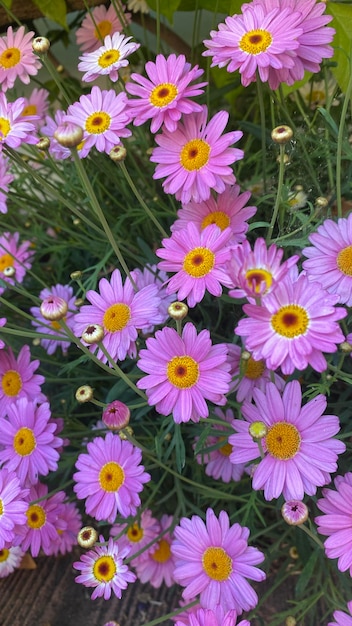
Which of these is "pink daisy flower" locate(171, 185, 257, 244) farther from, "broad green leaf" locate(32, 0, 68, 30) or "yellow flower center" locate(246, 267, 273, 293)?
"broad green leaf" locate(32, 0, 68, 30)

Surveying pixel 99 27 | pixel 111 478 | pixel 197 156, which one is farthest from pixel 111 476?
pixel 99 27

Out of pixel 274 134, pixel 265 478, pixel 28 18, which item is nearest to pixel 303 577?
pixel 265 478

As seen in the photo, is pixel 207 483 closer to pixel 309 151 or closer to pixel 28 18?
pixel 309 151

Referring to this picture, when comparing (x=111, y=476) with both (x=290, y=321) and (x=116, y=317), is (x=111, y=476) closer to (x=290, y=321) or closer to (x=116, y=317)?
(x=116, y=317)

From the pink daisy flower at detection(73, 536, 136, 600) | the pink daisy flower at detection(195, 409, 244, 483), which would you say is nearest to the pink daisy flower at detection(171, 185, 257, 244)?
the pink daisy flower at detection(195, 409, 244, 483)

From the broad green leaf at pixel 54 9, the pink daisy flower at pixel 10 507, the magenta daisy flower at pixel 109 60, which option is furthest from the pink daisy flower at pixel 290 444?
the broad green leaf at pixel 54 9

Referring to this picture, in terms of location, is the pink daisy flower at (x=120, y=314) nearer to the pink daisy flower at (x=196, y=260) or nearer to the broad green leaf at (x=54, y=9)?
the pink daisy flower at (x=196, y=260)
